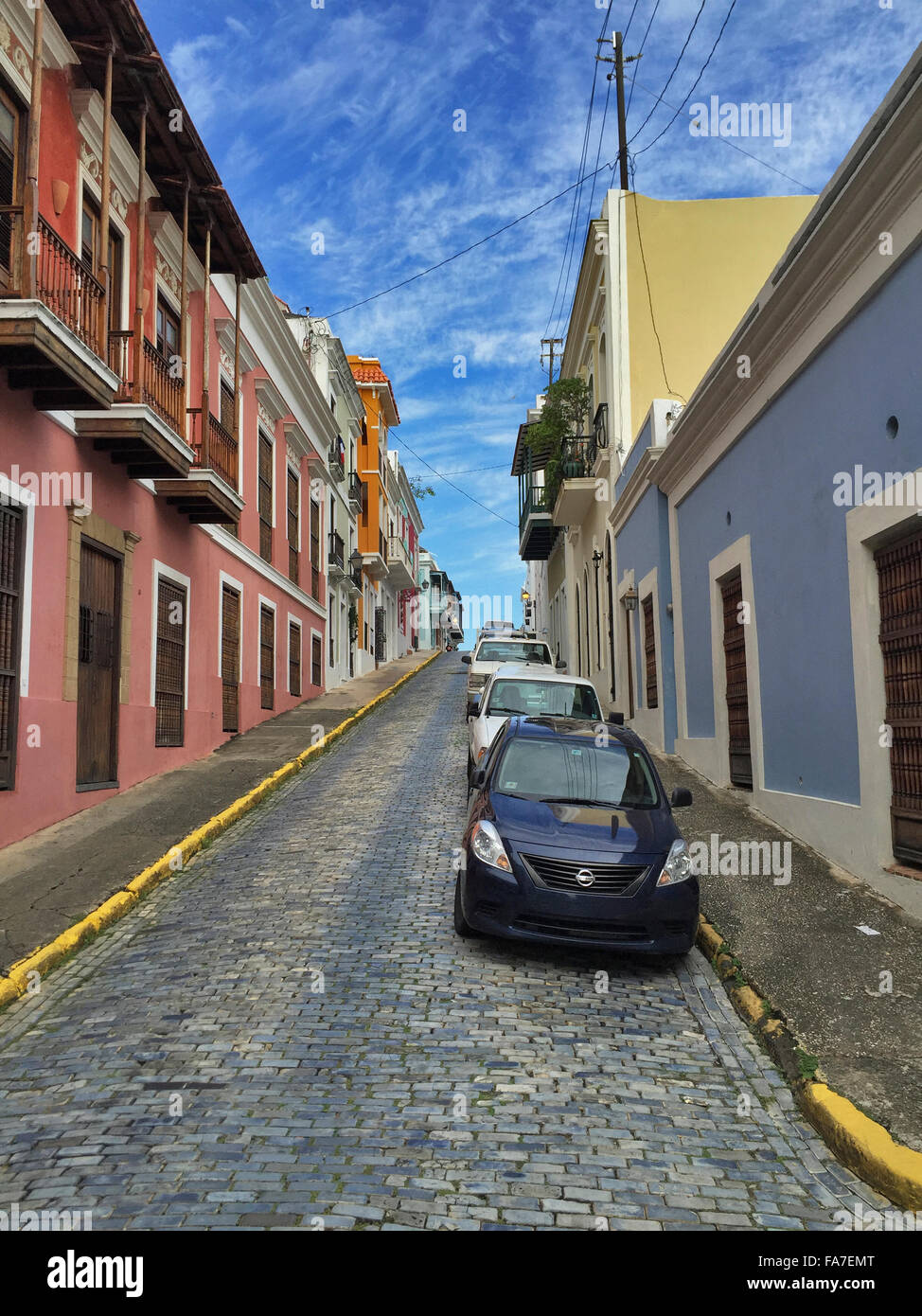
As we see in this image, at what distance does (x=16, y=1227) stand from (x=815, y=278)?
313 inches

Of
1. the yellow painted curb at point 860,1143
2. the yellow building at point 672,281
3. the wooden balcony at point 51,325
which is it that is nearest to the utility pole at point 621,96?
the yellow building at point 672,281

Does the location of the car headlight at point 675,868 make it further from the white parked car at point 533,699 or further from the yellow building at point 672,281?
the yellow building at point 672,281

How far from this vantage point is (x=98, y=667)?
10898mm

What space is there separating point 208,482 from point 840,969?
9744 millimetres

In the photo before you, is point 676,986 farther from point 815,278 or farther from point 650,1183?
point 815,278

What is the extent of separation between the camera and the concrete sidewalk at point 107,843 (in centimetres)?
700

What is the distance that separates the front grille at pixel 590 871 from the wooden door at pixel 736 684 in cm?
494

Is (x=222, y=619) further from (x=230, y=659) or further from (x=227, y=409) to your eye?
(x=227, y=409)

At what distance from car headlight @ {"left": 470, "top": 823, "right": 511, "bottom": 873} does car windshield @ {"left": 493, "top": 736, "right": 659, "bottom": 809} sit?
596mm

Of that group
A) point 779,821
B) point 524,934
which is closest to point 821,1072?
point 524,934

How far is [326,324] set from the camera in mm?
27000

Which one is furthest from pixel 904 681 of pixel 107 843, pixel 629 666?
pixel 629 666

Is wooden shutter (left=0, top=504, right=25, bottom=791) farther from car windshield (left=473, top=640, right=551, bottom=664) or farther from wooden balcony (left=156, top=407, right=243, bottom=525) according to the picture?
car windshield (left=473, top=640, right=551, bottom=664)

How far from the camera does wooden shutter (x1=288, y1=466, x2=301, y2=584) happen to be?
21.7 metres
